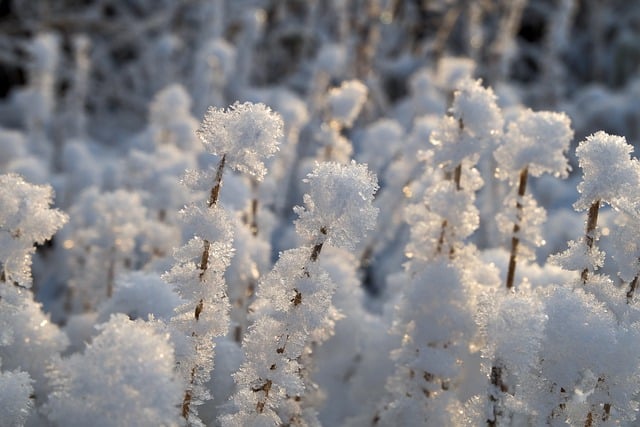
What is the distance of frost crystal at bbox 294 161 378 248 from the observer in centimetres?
74

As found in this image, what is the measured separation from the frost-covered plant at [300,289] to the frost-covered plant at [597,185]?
28 cm

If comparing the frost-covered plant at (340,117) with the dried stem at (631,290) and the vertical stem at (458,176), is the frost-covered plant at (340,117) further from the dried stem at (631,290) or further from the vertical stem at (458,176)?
the dried stem at (631,290)

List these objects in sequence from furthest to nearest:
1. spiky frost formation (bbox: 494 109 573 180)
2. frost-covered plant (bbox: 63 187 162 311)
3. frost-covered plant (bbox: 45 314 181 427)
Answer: frost-covered plant (bbox: 63 187 162 311), spiky frost formation (bbox: 494 109 573 180), frost-covered plant (bbox: 45 314 181 427)

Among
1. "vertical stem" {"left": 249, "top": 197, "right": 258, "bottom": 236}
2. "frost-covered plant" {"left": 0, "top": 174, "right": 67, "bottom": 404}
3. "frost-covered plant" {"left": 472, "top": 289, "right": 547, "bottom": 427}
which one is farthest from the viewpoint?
"vertical stem" {"left": 249, "top": 197, "right": 258, "bottom": 236}

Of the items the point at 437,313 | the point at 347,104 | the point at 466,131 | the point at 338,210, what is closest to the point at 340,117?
the point at 347,104

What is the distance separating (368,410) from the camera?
119 cm

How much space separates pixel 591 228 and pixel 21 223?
2.46ft

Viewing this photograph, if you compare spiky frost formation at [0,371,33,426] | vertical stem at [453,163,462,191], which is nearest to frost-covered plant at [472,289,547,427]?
vertical stem at [453,163,462,191]

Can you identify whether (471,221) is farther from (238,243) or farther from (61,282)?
(61,282)

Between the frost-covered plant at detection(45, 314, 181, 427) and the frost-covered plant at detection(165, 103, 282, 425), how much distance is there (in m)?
0.12

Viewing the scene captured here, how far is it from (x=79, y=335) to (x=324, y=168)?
78cm

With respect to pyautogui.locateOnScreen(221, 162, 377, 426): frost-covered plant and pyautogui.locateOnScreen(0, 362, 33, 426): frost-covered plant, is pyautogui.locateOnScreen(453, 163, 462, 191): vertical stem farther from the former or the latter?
pyautogui.locateOnScreen(0, 362, 33, 426): frost-covered plant

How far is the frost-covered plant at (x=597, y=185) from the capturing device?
0.80 meters

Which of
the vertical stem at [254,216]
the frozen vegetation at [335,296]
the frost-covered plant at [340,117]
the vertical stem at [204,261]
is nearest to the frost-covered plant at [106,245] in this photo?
the frozen vegetation at [335,296]
